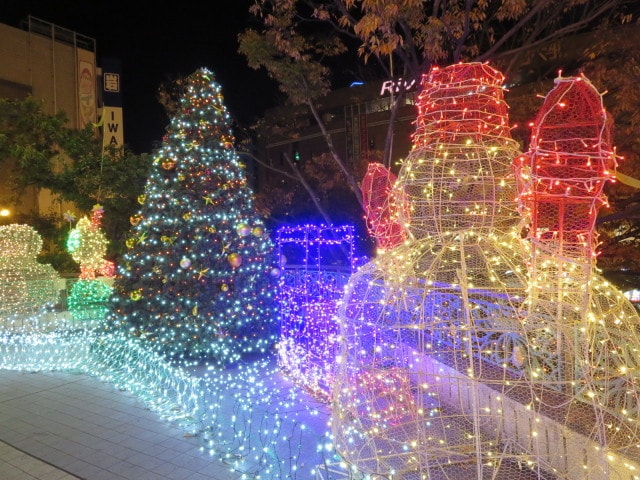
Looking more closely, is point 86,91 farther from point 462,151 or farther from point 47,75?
point 462,151

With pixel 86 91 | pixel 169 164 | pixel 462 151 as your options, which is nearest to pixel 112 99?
pixel 86 91

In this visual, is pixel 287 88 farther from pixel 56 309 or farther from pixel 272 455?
pixel 272 455

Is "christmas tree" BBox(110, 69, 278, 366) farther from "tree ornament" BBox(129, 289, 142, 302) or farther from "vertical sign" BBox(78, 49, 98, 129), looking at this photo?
"vertical sign" BBox(78, 49, 98, 129)

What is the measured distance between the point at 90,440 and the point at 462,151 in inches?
179

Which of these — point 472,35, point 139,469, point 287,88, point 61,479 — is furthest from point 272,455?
point 472,35

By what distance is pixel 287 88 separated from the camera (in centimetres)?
1025

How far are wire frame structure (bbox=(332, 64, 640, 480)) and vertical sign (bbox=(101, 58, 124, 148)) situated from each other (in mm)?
14080

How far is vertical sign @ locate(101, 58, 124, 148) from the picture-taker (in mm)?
16188

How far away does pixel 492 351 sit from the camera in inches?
159

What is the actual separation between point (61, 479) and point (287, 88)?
8244 mm

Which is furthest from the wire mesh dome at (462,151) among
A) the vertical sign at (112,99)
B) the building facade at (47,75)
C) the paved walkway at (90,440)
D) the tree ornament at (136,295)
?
the building facade at (47,75)

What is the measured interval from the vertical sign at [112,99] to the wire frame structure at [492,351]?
14.1 metres

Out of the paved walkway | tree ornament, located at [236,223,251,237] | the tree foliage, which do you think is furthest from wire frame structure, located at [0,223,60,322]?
tree ornament, located at [236,223,251,237]

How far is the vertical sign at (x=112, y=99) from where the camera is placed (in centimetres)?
1619
